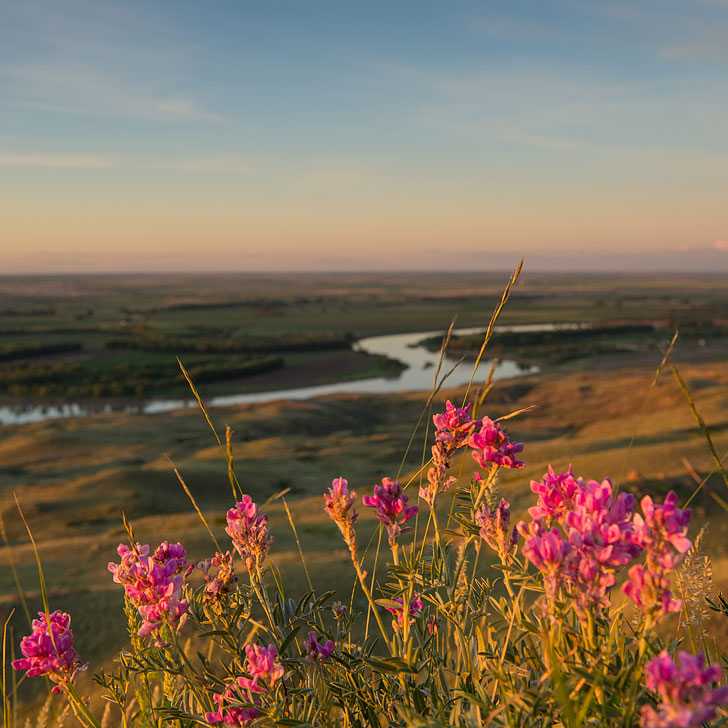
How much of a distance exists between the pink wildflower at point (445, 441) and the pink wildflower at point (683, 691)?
1.27 m

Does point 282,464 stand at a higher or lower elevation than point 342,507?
lower

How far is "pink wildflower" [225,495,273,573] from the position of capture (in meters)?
2.40

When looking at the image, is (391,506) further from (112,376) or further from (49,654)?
(112,376)

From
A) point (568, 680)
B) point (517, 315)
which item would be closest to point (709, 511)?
point (568, 680)

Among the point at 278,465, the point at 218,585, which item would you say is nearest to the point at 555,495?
Answer: the point at 218,585

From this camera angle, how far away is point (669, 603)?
1559mm

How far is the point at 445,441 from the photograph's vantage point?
2.58 meters

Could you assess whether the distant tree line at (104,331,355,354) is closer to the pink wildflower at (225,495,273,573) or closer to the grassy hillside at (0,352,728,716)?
the grassy hillside at (0,352,728,716)

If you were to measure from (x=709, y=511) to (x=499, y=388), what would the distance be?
112ft

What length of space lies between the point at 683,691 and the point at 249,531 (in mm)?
1651

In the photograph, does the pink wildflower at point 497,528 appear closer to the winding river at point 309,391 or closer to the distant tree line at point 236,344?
the winding river at point 309,391

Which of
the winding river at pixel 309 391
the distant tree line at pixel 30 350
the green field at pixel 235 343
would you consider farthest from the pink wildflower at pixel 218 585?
the distant tree line at pixel 30 350

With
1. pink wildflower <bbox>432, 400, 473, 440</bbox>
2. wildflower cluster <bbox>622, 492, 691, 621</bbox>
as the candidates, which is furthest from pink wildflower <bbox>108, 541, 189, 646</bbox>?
wildflower cluster <bbox>622, 492, 691, 621</bbox>

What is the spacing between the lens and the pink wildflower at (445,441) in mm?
2533
